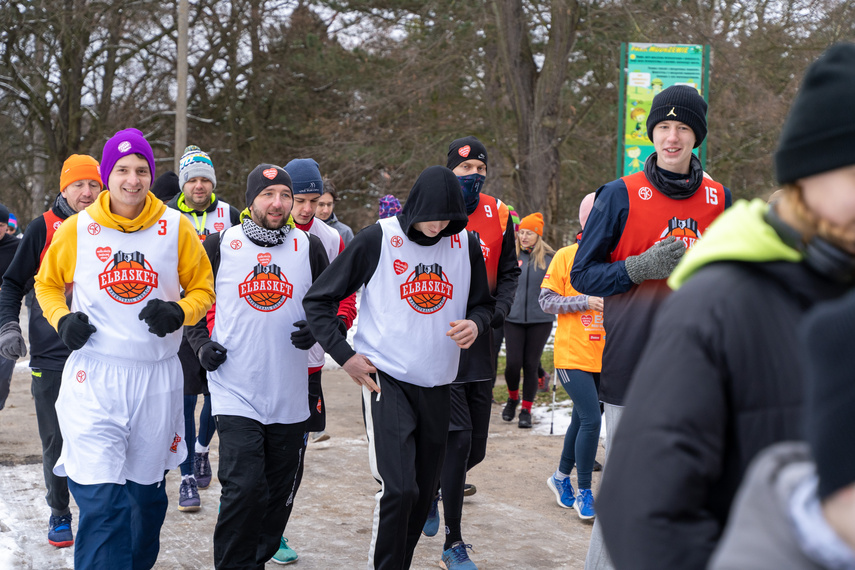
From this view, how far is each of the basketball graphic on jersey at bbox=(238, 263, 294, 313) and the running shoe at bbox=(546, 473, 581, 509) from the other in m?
2.90

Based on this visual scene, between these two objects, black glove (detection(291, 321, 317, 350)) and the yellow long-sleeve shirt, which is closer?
the yellow long-sleeve shirt

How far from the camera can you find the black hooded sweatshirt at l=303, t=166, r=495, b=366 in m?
4.35

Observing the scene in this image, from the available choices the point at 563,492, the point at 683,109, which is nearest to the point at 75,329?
the point at 683,109

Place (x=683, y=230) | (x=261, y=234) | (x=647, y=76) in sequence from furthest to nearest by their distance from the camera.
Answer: (x=647, y=76) → (x=261, y=234) → (x=683, y=230)

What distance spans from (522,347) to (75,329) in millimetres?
6216

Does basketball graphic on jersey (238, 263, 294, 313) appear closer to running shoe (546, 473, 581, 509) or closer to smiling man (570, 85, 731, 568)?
smiling man (570, 85, 731, 568)

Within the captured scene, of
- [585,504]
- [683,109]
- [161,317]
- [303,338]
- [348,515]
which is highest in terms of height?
[683,109]

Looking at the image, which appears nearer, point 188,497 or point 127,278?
point 127,278

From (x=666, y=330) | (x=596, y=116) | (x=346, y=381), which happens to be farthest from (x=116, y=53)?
(x=666, y=330)

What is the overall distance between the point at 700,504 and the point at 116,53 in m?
25.1

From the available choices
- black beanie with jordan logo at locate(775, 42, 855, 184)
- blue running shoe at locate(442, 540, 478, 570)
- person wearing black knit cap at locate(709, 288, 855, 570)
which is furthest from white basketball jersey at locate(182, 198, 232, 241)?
person wearing black knit cap at locate(709, 288, 855, 570)

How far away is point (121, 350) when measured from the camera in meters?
4.20

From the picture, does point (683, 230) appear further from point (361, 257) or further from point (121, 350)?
point (121, 350)

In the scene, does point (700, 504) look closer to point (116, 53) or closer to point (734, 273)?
point (734, 273)
